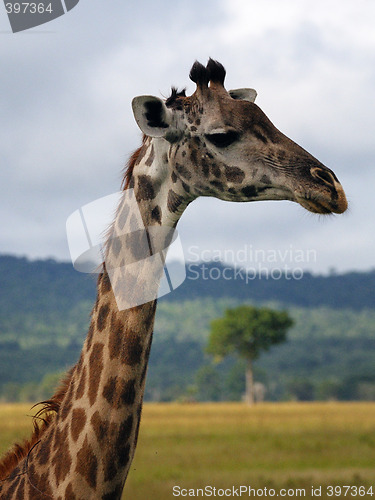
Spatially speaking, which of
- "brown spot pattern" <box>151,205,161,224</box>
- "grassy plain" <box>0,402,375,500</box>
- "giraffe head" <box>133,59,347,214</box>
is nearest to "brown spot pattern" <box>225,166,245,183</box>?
"giraffe head" <box>133,59,347,214</box>

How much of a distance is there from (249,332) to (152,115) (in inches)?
3135

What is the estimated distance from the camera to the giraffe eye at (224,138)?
528 centimetres

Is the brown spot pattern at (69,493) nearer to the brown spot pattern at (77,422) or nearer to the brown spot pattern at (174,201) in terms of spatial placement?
the brown spot pattern at (77,422)

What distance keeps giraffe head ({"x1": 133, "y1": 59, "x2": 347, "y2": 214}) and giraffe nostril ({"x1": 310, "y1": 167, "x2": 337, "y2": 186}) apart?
0.26 ft

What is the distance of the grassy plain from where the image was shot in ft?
65.3

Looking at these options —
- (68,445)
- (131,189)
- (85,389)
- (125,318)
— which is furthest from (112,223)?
(68,445)

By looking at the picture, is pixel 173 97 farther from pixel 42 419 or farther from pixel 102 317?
pixel 42 419

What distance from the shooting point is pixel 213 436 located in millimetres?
32969

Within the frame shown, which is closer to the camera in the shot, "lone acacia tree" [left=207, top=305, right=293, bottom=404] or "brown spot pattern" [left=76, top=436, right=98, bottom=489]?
"brown spot pattern" [left=76, top=436, right=98, bottom=489]

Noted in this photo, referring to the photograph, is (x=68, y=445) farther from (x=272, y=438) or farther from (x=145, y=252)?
(x=272, y=438)

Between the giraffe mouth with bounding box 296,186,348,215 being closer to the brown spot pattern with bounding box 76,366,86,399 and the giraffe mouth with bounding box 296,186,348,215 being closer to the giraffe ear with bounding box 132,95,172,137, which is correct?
the giraffe ear with bounding box 132,95,172,137

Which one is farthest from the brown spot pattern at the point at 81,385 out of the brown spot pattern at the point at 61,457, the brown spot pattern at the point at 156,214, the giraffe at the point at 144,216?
the brown spot pattern at the point at 156,214

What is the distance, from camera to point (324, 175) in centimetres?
501

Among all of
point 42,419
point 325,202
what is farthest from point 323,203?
point 42,419
